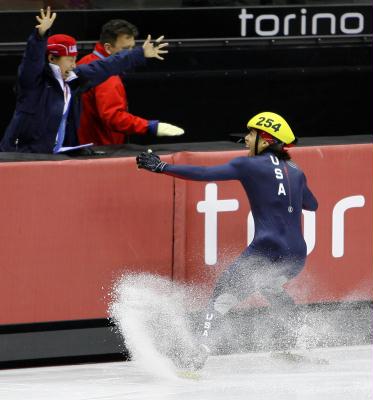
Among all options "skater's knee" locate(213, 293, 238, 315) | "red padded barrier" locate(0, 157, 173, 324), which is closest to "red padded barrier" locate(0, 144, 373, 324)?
"red padded barrier" locate(0, 157, 173, 324)

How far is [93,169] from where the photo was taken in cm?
855

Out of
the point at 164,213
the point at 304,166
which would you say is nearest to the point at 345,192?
the point at 304,166

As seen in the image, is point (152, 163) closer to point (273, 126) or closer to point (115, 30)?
point (273, 126)

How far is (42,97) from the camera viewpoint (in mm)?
8812

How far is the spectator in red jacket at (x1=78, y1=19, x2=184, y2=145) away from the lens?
30.7 feet

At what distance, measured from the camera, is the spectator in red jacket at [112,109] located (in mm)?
9344

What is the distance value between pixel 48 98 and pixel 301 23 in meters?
3.53

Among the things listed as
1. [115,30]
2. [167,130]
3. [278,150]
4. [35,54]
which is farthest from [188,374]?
[115,30]

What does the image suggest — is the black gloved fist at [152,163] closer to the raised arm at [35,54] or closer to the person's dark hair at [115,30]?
the raised arm at [35,54]

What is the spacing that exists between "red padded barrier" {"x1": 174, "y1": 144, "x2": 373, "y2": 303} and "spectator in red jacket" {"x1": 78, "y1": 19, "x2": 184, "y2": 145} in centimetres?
62

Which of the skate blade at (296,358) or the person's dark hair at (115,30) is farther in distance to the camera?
the person's dark hair at (115,30)

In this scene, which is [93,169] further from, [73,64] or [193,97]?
[193,97]

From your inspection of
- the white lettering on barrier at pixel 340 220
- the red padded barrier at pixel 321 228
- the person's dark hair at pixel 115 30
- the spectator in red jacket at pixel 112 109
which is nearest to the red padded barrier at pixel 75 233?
the red padded barrier at pixel 321 228

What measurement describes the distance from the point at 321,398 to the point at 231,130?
4988 millimetres
